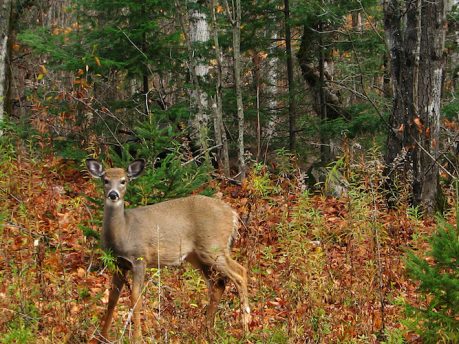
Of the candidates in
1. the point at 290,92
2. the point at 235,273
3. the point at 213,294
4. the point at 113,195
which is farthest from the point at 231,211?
the point at 290,92

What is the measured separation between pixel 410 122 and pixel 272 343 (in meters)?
5.82

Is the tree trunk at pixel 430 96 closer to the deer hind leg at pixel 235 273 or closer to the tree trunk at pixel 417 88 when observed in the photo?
the tree trunk at pixel 417 88

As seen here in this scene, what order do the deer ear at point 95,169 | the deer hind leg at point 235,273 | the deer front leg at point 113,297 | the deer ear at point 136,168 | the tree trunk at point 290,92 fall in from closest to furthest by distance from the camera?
the deer front leg at point 113,297, the deer ear at point 95,169, the deer ear at point 136,168, the deer hind leg at point 235,273, the tree trunk at point 290,92

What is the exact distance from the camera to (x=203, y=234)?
6797 mm

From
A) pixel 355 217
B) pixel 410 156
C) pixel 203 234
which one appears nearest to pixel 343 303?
pixel 355 217

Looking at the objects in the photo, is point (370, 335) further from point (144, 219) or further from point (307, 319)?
point (144, 219)

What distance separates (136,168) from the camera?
6.50m

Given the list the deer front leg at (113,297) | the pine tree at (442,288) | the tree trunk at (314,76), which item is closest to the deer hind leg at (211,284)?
→ the deer front leg at (113,297)

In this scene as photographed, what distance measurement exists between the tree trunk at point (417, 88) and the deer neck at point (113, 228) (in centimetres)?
488

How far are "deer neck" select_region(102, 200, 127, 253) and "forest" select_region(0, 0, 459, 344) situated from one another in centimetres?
2

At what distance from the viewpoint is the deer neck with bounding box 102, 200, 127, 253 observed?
6.12m

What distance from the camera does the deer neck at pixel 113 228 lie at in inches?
241

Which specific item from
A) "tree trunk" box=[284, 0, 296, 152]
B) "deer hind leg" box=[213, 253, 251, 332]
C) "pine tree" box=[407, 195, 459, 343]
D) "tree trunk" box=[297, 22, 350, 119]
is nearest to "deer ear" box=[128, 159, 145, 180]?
"deer hind leg" box=[213, 253, 251, 332]

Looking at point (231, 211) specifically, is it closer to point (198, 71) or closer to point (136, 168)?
point (136, 168)
